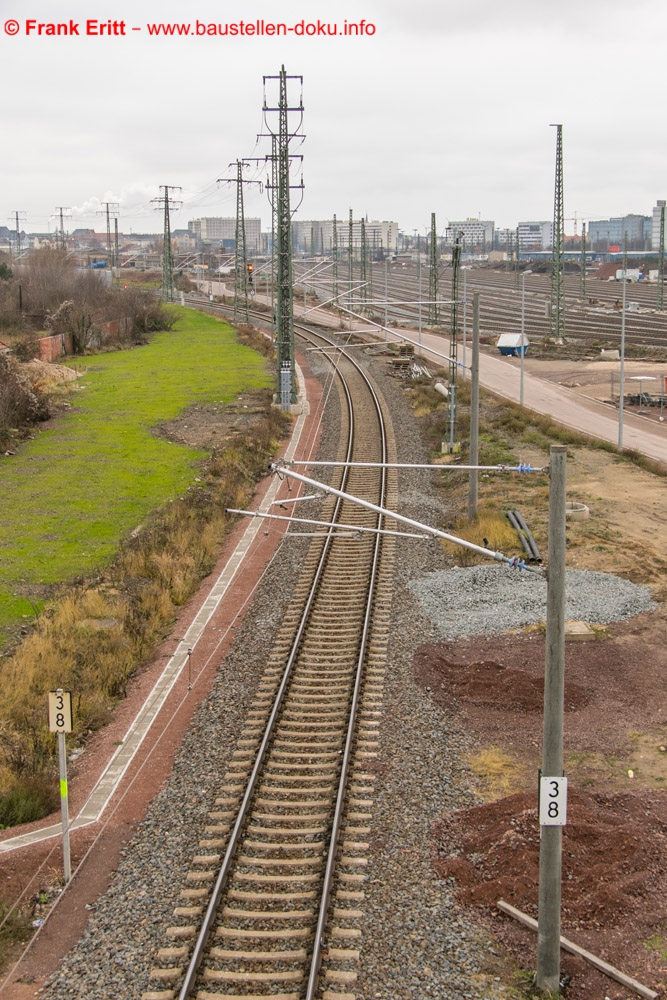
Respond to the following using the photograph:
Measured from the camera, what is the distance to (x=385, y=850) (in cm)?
1217

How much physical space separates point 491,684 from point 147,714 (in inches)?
231

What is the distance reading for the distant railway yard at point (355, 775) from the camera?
10.3m

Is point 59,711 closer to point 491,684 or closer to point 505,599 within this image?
point 491,684

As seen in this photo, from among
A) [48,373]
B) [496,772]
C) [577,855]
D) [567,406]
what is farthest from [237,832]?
[567,406]

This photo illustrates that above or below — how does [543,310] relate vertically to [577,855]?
above

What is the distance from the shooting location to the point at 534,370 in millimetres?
67312

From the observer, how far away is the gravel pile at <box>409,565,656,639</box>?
20.0 m

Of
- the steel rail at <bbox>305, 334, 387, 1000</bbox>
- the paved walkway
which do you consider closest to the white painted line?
the steel rail at <bbox>305, 334, 387, 1000</bbox>

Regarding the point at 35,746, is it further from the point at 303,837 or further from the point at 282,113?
the point at 282,113

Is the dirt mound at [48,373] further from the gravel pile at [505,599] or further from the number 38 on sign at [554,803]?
the number 38 on sign at [554,803]

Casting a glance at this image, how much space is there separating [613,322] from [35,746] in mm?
84839

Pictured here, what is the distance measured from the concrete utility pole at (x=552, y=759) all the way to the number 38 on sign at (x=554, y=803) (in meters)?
0.08

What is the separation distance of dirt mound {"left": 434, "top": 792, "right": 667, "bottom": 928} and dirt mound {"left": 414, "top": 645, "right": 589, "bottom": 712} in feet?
10.0

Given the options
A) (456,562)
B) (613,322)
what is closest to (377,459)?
(456,562)
